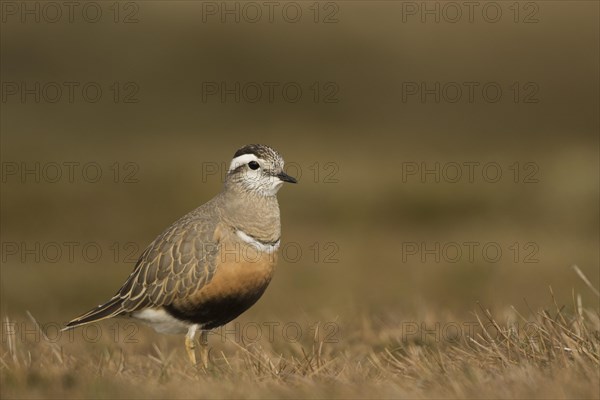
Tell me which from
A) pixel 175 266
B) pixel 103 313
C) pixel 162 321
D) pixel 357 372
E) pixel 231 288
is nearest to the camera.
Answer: pixel 357 372

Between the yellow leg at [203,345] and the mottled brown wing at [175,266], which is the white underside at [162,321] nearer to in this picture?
the mottled brown wing at [175,266]

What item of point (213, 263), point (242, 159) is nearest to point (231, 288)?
point (213, 263)

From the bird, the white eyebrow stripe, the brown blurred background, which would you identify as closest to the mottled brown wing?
the bird

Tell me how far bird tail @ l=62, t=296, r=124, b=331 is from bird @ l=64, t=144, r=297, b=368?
0.03 ft

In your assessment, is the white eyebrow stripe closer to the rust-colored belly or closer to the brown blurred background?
the rust-colored belly

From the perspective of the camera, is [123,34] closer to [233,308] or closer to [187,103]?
[187,103]

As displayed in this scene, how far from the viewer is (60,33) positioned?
139 ft

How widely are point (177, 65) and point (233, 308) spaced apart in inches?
1305

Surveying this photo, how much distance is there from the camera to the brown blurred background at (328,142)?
2080 cm

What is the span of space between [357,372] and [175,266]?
9.52 feet

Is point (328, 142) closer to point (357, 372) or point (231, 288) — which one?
point (231, 288)

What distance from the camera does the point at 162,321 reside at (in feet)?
31.7

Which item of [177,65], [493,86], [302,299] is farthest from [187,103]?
[302,299]

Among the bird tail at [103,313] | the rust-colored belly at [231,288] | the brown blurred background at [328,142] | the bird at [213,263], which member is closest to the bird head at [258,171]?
the bird at [213,263]
